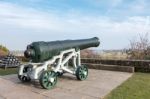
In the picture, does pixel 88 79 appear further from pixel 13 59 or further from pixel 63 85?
pixel 13 59

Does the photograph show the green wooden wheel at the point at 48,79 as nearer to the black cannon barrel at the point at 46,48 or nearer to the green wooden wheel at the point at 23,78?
the black cannon barrel at the point at 46,48

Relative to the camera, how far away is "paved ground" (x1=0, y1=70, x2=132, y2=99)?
7.59 meters

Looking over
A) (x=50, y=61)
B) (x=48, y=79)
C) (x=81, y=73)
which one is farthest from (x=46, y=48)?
(x=81, y=73)

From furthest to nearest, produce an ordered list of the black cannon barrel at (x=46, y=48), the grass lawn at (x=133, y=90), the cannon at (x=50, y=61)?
the black cannon barrel at (x=46, y=48), the cannon at (x=50, y=61), the grass lawn at (x=133, y=90)

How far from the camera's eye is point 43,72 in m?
8.20

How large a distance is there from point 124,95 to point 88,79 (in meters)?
2.95

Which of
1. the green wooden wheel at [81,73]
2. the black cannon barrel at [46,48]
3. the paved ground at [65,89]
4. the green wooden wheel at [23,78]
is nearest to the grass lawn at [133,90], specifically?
the paved ground at [65,89]

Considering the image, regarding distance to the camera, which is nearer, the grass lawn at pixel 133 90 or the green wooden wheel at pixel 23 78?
the grass lawn at pixel 133 90

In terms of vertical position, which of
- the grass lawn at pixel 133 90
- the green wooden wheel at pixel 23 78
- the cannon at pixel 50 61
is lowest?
the grass lawn at pixel 133 90

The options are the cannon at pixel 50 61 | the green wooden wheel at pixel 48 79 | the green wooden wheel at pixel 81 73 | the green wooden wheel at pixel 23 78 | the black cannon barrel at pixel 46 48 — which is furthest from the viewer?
the green wooden wheel at pixel 81 73

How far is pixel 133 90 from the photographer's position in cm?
803

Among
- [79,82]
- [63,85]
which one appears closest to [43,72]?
[63,85]

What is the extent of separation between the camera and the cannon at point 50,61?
8.45m

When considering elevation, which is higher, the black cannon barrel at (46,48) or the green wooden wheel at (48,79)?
the black cannon barrel at (46,48)
